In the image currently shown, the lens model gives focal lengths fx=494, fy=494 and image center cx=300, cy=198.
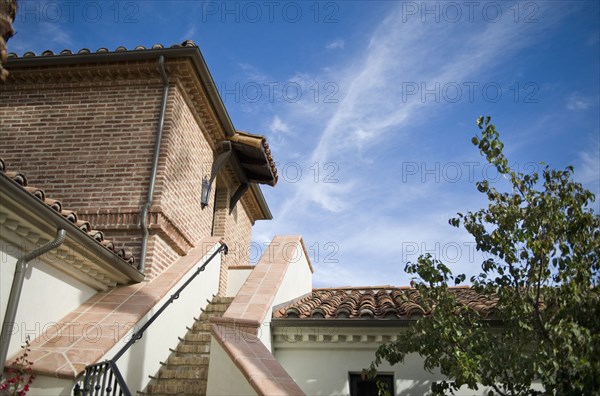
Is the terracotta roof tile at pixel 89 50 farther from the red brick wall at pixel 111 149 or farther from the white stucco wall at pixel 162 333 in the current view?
the white stucco wall at pixel 162 333

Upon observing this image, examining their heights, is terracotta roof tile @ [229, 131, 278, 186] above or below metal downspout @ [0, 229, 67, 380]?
above

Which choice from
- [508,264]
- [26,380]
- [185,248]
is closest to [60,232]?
[26,380]

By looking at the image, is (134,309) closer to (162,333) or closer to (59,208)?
(162,333)

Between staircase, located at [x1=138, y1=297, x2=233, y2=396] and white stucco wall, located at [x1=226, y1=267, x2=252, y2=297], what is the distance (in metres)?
3.18

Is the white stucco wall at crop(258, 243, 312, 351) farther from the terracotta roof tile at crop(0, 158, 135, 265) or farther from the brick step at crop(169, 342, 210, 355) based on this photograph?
the terracotta roof tile at crop(0, 158, 135, 265)

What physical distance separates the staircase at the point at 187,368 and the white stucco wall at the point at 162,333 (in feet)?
0.33

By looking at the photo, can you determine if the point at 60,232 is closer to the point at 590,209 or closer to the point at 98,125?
Result: the point at 98,125

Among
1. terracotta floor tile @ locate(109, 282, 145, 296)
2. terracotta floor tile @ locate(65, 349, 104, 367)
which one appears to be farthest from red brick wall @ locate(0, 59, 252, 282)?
terracotta floor tile @ locate(65, 349, 104, 367)

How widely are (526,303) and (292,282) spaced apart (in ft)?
13.9

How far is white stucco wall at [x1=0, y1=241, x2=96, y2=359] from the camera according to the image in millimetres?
4668

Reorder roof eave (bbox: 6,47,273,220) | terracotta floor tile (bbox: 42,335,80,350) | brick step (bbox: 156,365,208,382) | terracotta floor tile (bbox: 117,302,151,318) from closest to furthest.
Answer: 1. terracotta floor tile (bbox: 42,335,80,350)
2. terracotta floor tile (bbox: 117,302,151,318)
3. brick step (bbox: 156,365,208,382)
4. roof eave (bbox: 6,47,273,220)

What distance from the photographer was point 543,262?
4.79 metres

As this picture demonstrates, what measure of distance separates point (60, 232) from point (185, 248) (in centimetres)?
331

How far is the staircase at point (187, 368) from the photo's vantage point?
5820mm
